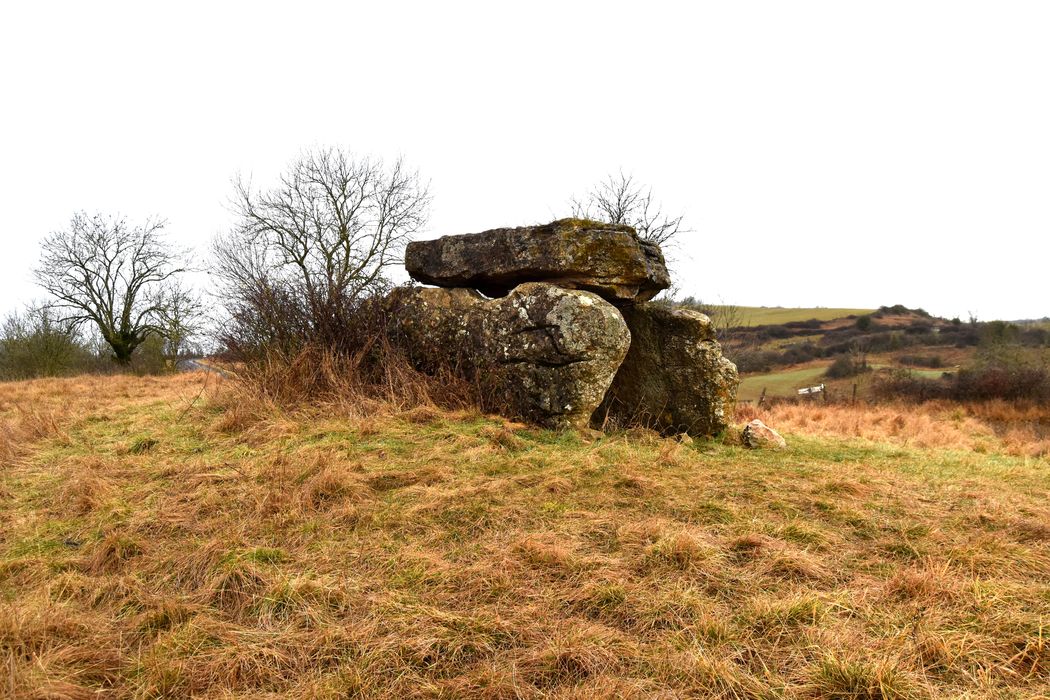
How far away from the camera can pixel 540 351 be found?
287 inches

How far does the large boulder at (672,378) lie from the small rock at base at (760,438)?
50 cm

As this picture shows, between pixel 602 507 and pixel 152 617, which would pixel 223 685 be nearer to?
pixel 152 617

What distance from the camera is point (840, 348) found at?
42.4 m

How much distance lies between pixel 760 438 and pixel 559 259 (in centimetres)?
369

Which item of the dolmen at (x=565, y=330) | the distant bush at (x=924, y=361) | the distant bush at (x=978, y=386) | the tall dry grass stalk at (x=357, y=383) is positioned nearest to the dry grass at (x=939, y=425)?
the distant bush at (x=978, y=386)

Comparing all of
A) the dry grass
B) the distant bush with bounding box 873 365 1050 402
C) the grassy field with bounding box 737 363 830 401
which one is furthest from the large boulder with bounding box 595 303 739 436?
the distant bush with bounding box 873 365 1050 402

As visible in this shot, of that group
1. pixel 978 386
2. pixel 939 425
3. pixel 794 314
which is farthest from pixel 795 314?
pixel 939 425

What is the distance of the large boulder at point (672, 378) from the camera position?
329 inches

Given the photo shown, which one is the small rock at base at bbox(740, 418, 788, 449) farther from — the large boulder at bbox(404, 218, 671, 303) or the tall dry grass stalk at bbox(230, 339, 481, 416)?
the tall dry grass stalk at bbox(230, 339, 481, 416)

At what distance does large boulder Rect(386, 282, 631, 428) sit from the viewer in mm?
7207

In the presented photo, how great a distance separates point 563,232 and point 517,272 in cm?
87

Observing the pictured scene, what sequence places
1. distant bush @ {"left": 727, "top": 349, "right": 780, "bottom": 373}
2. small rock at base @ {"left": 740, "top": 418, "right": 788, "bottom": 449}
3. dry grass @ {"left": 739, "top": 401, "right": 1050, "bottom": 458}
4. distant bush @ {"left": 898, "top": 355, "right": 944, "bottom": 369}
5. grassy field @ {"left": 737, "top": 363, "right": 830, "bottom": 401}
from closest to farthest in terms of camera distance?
1. small rock at base @ {"left": 740, "top": 418, "right": 788, "bottom": 449}
2. dry grass @ {"left": 739, "top": 401, "right": 1050, "bottom": 458}
3. grassy field @ {"left": 737, "top": 363, "right": 830, "bottom": 401}
4. distant bush @ {"left": 898, "top": 355, "right": 944, "bottom": 369}
5. distant bush @ {"left": 727, "top": 349, "right": 780, "bottom": 373}

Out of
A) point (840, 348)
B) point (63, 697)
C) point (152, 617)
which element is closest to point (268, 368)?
point (152, 617)

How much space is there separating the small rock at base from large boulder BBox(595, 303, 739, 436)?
498mm
